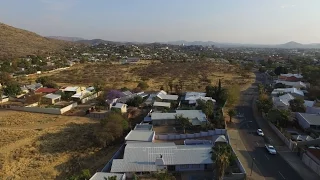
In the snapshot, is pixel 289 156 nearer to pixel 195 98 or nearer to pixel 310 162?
pixel 310 162

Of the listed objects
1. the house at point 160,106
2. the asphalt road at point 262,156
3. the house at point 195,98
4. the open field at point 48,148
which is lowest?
the open field at point 48,148

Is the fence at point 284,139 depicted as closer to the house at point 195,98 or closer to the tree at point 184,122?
the tree at point 184,122

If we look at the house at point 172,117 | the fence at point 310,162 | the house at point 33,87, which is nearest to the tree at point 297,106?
the house at point 172,117

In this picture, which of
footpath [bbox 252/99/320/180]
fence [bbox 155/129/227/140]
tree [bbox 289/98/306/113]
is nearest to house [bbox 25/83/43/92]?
fence [bbox 155/129/227/140]

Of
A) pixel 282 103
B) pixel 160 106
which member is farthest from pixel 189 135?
pixel 282 103

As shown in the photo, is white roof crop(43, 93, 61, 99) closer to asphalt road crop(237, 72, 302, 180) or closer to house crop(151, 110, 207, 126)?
house crop(151, 110, 207, 126)

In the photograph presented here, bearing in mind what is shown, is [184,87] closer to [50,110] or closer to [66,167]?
[50,110]
